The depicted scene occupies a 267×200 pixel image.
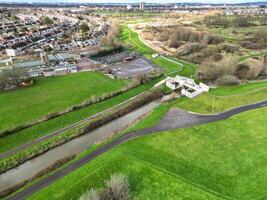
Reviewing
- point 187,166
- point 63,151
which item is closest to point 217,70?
point 187,166

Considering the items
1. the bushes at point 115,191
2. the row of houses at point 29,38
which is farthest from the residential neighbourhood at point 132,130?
the row of houses at point 29,38

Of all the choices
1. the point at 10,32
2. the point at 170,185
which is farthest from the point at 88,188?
the point at 10,32

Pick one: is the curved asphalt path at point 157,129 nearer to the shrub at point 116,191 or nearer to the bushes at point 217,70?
the shrub at point 116,191

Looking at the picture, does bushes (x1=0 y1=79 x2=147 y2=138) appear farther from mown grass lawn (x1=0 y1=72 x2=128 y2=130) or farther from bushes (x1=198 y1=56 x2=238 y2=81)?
bushes (x1=198 y1=56 x2=238 y2=81)

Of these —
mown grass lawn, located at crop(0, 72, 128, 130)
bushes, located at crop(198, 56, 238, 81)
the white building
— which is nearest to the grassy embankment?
bushes, located at crop(198, 56, 238, 81)

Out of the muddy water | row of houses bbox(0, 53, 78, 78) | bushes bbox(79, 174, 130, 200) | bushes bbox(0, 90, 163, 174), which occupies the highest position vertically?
bushes bbox(79, 174, 130, 200)

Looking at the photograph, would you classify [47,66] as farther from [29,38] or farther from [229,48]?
[229,48]
